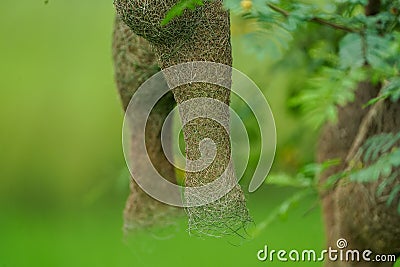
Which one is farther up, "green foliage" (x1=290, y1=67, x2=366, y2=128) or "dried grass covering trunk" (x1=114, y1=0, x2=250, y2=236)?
"green foliage" (x1=290, y1=67, x2=366, y2=128)

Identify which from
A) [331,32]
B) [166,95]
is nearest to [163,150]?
[166,95]

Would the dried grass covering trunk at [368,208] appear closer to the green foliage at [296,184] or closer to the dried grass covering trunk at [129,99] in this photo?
the green foliage at [296,184]

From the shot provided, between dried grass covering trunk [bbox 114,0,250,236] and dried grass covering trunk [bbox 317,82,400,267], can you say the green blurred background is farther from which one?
dried grass covering trunk [bbox 114,0,250,236]

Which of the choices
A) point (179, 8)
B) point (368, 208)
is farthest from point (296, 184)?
point (179, 8)

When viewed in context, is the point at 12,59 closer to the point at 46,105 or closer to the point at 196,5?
the point at 46,105

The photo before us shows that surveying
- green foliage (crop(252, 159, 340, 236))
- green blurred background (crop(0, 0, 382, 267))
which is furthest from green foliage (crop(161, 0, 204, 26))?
green blurred background (crop(0, 0, 382, 267))

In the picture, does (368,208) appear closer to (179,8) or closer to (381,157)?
(381,157)
